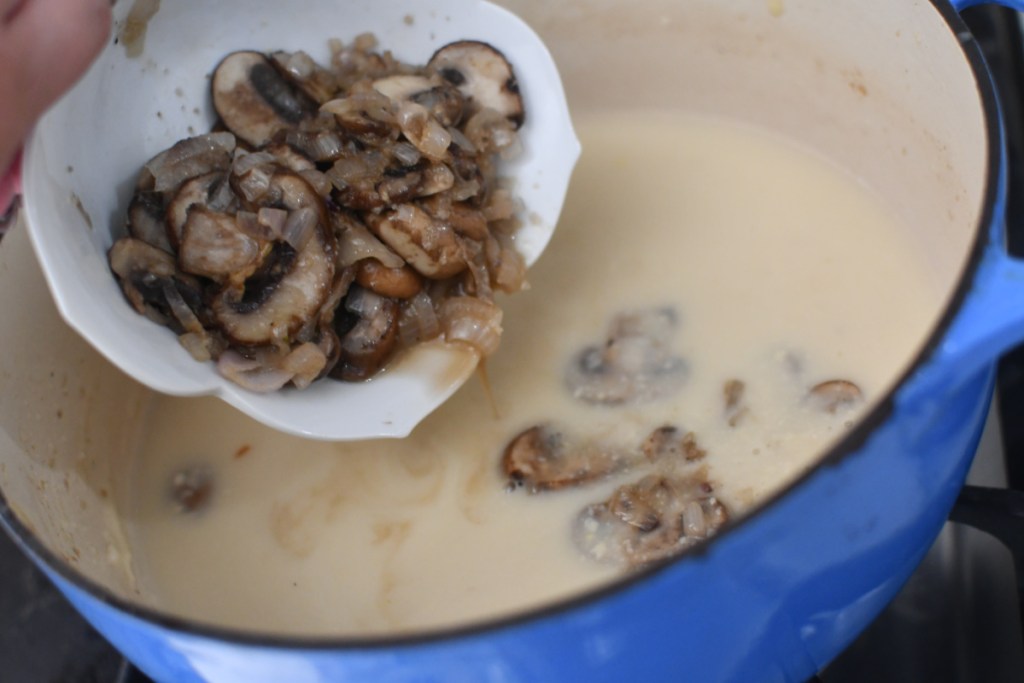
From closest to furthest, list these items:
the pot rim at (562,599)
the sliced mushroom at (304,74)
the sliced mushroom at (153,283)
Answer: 1. the pot rim at (562,599)
2. the sliced mushroom at (153,283)
3. the sliced mushroom at (304,74)

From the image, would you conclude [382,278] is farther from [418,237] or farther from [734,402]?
[734,402]

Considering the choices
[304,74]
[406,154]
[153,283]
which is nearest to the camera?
[153,283]

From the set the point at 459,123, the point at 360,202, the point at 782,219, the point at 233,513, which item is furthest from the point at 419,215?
the point at 782,219

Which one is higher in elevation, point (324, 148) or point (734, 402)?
point (324, 148)

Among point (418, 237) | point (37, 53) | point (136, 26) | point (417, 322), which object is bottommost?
point (417, 322)

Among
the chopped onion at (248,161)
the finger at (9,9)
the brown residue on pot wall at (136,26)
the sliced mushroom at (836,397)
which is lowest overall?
the sliced mushroom at (836,397)

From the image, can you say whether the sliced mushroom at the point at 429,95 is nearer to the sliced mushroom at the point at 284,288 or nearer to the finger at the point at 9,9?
the sliced mushroom at the point at 284,288

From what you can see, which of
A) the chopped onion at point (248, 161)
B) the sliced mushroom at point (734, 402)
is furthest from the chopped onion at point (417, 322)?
the sliced mushroom at point (734, 402)

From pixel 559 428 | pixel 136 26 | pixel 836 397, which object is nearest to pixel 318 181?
pixel 136 26
